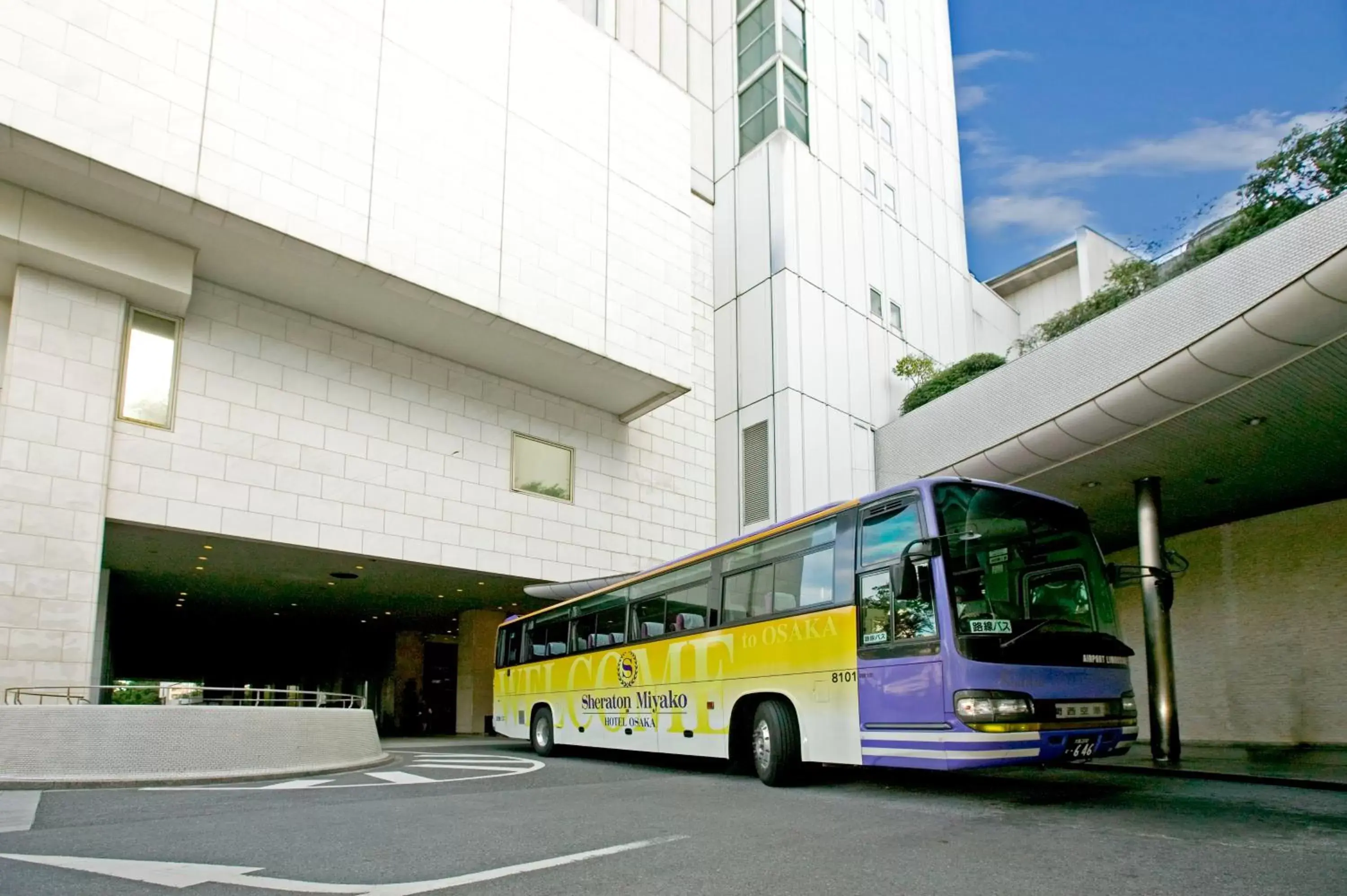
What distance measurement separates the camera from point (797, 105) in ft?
96.8

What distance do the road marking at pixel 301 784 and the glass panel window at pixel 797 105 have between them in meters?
23.5

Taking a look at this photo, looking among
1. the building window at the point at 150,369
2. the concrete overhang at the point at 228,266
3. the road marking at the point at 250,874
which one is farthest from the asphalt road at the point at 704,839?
the concrete overhang at the point at 228,266

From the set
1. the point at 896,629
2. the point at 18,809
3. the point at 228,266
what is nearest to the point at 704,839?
the point at 896,629

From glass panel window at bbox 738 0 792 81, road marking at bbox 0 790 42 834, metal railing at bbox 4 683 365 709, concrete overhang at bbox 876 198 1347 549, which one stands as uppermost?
glass panel window at bbox 738 0 792 81

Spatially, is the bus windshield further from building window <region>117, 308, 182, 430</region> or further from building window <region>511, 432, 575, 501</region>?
building window <region>511, 432, 575, 501</region>

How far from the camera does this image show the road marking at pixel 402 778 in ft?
36.7

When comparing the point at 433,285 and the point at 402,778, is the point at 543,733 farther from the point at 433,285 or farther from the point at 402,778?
the point at 433,285

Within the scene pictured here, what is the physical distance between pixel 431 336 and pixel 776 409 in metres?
10.0

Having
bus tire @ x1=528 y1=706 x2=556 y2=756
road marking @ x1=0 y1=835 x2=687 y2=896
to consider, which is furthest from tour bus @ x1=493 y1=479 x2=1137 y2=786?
bus tire @ x1=528 y1=706 x2=556 y2=756

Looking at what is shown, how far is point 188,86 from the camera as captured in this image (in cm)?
1612

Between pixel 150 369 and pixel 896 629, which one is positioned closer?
pixel 896 629

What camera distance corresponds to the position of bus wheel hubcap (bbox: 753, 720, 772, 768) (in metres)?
10.1

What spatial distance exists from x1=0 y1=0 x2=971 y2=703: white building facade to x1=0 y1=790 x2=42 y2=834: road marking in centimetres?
529

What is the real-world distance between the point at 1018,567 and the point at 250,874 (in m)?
Answer: 6.81
